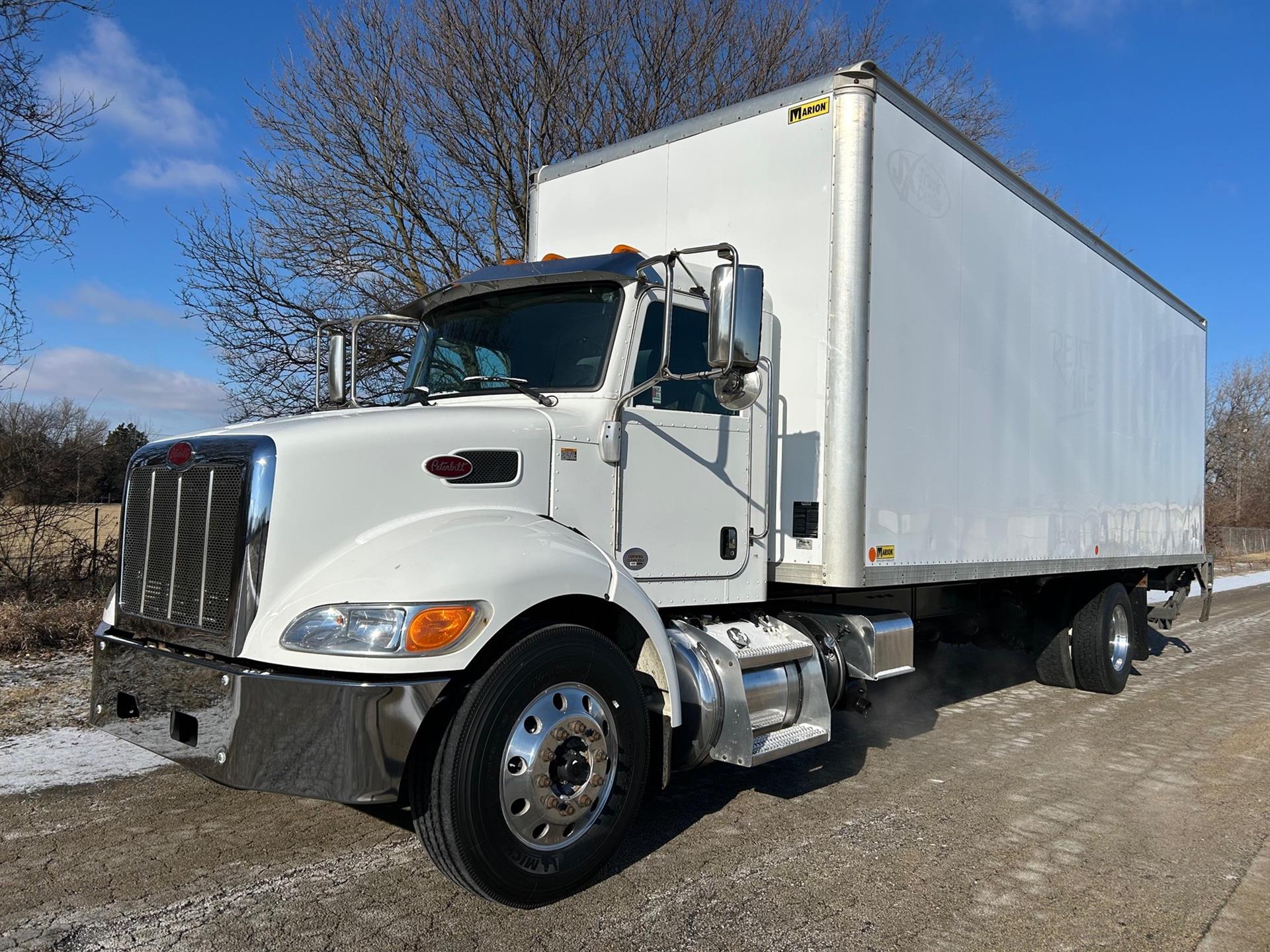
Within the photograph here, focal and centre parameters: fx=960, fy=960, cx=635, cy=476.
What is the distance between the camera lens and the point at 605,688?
3881mm

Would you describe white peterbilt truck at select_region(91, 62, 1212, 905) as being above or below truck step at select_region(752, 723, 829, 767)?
above

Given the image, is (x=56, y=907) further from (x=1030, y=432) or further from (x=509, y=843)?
(x=1030, y=432)

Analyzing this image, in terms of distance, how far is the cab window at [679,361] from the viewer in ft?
14.7

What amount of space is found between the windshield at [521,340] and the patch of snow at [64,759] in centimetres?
245

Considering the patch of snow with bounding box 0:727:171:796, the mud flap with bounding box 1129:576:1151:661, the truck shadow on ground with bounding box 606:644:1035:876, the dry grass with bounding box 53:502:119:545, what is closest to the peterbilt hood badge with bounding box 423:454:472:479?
the truck shadow on ground with bounding box 606:644:1035:876

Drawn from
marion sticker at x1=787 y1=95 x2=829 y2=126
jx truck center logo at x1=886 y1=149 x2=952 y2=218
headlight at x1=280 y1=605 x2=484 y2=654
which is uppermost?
marion sticker at x1=787 y1=95 x2=829 y2=126

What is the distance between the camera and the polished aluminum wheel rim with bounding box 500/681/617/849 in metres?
3.56

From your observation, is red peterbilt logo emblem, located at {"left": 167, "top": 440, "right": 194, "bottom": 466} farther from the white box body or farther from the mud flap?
the mud flap

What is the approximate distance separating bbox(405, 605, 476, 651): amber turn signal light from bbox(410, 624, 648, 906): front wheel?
238 mm

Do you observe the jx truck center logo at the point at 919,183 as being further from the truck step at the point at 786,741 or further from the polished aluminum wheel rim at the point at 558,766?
the polished aluminum wheel rim at the point at 558,766

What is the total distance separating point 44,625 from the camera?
8328mm

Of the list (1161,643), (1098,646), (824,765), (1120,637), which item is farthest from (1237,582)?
(824,765)

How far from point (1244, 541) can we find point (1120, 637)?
42.4m

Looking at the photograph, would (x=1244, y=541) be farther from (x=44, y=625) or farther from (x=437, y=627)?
(x=437, y=627)
